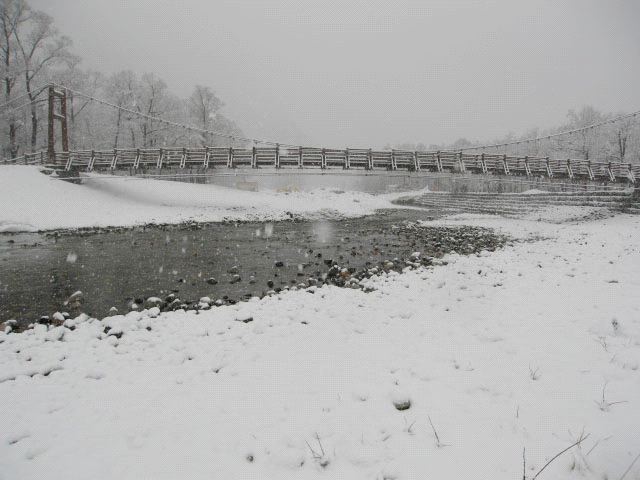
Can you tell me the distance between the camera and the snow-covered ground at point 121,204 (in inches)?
712

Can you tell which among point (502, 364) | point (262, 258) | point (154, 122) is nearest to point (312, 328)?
point (502, 364)

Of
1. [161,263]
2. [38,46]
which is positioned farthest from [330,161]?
[38,46]

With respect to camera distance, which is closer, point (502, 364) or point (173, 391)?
point (173, 391)

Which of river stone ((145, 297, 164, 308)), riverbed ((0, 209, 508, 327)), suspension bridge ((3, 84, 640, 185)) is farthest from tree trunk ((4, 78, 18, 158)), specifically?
river stone ((145, 297, 164, 308))

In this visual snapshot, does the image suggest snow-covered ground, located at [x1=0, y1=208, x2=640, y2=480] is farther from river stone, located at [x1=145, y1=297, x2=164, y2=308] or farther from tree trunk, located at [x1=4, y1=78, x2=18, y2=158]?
tree trunk, located at [x1=4, y1=78, x2=18, y2=158]

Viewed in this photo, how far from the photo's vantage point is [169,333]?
5207 millimetres

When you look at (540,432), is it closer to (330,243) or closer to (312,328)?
(312,328)

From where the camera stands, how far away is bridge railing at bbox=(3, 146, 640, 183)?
26359 millimetres

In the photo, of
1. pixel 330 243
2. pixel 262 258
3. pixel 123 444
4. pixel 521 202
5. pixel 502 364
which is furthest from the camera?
pixel 521 202

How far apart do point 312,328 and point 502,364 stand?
2.76 meters

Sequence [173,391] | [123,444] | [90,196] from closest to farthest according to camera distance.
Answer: [123,444] → [173,391] → [90,196]

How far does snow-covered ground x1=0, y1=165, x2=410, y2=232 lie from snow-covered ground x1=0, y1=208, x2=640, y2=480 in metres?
16.3

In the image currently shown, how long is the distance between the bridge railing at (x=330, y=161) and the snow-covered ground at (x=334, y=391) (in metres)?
23.3

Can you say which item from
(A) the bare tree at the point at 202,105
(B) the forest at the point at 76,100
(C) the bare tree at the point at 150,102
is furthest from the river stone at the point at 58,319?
(A) the bare tree at the point at 202,105
